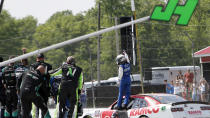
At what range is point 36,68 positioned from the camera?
466 inches

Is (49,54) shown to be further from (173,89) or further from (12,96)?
(12,96)

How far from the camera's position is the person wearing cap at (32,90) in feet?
36.7

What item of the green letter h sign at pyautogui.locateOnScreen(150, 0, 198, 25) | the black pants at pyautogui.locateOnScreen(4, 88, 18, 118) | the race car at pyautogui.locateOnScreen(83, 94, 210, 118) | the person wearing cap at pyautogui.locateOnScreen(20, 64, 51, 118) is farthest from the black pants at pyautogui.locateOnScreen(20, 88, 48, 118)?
the green letter h sign at pyautogui.locateOnScreen(150, 0, 198, 25)

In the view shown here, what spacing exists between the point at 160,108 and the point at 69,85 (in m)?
2.54

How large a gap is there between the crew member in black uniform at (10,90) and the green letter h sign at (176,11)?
20.3ft

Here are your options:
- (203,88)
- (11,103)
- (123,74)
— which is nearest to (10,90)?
(11,103)

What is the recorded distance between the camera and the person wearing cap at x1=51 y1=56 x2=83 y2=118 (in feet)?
40.5

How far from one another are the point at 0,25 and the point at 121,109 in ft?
143

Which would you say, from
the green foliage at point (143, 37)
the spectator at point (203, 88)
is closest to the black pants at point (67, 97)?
the spectator at point (203, 88)

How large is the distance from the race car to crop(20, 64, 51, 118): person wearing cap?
2154mm

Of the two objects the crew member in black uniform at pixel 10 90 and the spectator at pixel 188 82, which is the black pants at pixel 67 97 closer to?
the crew member in black uniform at pixel 10 90

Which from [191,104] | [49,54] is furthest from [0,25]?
[191,104]

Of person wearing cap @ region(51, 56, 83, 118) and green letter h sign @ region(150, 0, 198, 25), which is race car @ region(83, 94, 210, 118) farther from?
green letter h sign @ region(150, 0, 198, 25)

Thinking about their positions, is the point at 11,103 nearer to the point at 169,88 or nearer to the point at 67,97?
the point at 67,97
